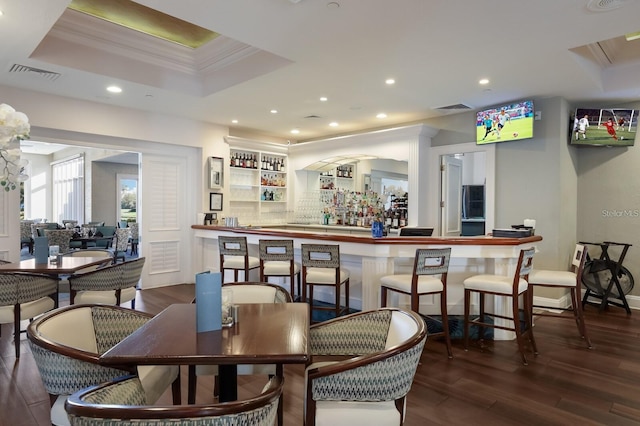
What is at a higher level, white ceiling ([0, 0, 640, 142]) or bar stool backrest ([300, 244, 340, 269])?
white ceiling ([0, 0, 640, 142])

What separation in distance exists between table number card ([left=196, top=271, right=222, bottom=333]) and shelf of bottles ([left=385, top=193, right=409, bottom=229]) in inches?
212

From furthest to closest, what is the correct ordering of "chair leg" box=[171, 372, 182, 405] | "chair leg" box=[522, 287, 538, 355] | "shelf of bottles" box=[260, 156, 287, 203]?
"shelf of bottles" box=[260, 156, 287, 203]
"chair leg" box=[522, 287, 538, 355]
"chair leg" box=[171, 372, 182, 405]

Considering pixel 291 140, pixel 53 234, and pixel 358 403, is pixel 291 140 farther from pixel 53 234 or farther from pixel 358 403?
pixel 358 403

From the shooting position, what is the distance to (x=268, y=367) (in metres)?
2.13

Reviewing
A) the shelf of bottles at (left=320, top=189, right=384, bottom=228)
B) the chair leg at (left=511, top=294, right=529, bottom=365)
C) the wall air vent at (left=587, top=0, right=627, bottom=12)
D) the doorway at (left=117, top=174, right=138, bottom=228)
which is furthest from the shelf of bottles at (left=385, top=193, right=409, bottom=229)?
the doorway at (left=117, top=174, right=138, bottom=228)

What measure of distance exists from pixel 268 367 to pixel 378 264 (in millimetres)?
2111

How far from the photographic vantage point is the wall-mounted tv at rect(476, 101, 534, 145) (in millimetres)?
5215

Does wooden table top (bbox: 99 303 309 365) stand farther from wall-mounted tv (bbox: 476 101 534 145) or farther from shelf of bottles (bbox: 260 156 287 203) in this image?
shelf of bottles (bbox: 260 156 287 203)

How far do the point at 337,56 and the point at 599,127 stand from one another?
3886 mm

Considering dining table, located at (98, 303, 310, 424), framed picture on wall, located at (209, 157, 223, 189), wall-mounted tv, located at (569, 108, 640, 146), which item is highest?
wall-mounted tv, located at (569, 108, 640, 146)

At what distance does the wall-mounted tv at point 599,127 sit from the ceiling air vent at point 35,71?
6600 mm

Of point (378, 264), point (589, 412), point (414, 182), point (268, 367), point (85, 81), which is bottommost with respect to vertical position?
point (589, 412)

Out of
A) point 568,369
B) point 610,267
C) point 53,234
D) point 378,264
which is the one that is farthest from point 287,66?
point 53,234

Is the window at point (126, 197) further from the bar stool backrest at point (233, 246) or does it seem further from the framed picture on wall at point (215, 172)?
the bar stool backrest at point (233, 246)
